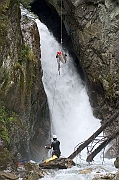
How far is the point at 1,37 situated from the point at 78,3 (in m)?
7.90

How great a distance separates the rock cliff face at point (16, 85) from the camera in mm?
12766

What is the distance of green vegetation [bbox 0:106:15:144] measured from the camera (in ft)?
39.3

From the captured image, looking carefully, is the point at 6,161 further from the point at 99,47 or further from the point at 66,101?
the point at 99,47

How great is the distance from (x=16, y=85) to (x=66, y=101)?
6910 mm

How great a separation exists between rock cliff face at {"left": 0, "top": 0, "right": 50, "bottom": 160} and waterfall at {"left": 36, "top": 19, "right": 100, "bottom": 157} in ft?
8.50

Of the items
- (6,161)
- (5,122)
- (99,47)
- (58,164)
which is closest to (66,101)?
(99,47)

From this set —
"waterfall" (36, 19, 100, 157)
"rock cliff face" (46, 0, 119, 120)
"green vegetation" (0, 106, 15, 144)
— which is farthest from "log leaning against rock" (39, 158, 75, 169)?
"rock cliff face" (46, 0, 119, 120)

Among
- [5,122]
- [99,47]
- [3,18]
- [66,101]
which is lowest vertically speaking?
[66,101]

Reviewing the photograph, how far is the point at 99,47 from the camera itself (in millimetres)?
18859

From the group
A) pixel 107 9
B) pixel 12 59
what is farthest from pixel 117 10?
pixel 12 59

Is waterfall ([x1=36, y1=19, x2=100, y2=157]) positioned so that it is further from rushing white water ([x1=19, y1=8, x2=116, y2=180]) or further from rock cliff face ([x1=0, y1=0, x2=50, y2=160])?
rock cliff face ([x1=0, y1=0, x2=50, y2=160])

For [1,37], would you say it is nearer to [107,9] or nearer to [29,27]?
[29,27]

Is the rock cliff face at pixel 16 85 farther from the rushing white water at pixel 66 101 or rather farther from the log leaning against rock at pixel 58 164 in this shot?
the rushing white water at pixel 66 101

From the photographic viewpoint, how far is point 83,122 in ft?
63.0
